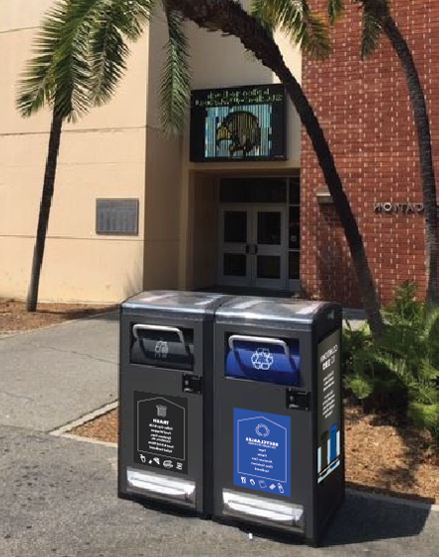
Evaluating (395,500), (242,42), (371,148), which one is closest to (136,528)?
(395,500)

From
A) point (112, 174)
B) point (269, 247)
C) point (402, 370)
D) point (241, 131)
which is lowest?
point (402, 370)

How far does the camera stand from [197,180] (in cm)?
1725

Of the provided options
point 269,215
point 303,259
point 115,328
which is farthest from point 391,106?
point 115,328

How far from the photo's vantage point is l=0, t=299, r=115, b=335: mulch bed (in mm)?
12352

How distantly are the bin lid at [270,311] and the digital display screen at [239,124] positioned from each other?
11.5 m

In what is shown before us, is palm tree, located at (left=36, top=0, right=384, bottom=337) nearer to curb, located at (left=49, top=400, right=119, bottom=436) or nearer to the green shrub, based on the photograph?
the green shrub

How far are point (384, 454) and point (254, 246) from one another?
13015 mm

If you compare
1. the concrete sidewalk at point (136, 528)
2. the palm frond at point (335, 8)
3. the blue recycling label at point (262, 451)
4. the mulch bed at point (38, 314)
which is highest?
the palm frond at point (335, 8)

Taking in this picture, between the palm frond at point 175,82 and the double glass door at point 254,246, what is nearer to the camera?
the palm frond at point 175,82

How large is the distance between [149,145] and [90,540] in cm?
1222

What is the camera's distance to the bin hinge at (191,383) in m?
4.16

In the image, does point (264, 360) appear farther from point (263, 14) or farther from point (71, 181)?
point (71, 181)

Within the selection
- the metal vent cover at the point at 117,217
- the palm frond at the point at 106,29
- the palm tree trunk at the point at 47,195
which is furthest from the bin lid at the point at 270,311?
the metal vent cover at the point at 117,217

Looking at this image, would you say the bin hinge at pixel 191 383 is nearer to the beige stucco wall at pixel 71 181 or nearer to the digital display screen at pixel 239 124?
the beige stucco wall at pixel 71 181
